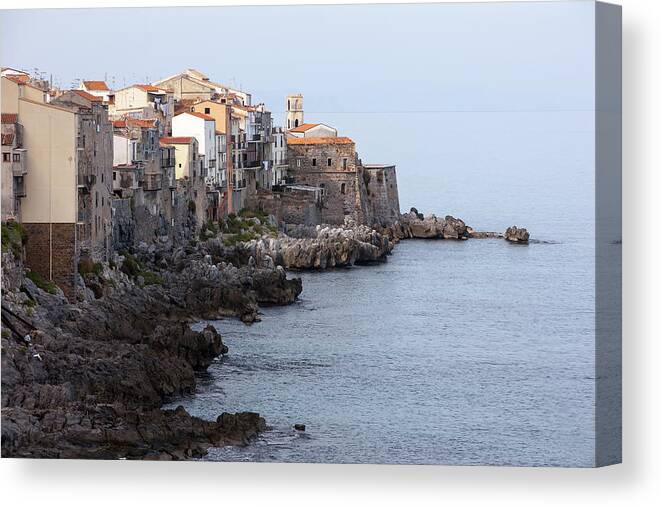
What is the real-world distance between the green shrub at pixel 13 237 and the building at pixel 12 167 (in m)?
0.07

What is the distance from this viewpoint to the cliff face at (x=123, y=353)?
500 inches

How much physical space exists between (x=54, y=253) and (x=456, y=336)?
342cm

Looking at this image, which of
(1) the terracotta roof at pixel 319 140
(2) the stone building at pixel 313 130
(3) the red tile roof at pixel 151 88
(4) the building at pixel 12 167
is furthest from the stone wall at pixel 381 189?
(4) the building at pixel 12 167

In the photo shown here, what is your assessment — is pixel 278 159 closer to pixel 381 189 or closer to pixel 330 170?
pixel 330 170

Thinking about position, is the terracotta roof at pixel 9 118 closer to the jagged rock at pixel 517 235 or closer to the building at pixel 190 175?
the building at pixel 190 175

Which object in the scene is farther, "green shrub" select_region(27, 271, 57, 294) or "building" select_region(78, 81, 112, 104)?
"building" select_region(78, 81, 112, 104)

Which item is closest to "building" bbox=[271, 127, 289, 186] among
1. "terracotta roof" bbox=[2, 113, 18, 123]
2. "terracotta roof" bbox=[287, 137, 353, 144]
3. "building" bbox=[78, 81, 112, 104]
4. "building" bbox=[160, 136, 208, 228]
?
"terracotta roof" bbox=[287, 137, 353, 144]

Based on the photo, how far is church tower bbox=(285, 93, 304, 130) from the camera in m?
13.5

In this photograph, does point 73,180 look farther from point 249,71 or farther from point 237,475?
point 237,475

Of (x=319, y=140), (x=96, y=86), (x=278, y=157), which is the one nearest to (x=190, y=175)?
(x=278, y=157)

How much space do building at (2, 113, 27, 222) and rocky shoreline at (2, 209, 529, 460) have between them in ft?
1.48

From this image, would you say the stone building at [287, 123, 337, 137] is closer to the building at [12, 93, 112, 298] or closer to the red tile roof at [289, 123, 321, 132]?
the red tile roof at [289, 123, 321, 132]

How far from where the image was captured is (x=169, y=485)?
40.3 ft

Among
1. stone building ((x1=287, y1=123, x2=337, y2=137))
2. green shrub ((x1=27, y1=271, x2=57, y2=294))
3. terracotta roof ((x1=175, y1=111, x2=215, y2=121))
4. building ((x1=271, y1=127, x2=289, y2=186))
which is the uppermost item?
terracotta roof ((x1=175, y1=111, x2=215, y2=121))
